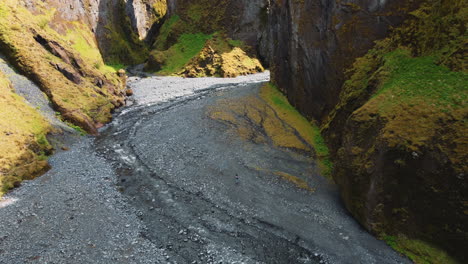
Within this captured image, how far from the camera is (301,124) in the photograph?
77.8ft

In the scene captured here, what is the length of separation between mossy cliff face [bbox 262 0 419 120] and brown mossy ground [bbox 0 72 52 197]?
19216 mm

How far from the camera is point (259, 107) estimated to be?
27766 mm

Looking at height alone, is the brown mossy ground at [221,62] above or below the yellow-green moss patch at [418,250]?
above

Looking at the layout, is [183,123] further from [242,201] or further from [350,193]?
[350,193]

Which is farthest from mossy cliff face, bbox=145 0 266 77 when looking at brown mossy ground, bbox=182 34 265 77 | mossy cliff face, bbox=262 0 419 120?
mossy cliff face, bbox=262 0 419 120

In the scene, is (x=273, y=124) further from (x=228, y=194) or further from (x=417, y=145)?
(x=417, y=145)

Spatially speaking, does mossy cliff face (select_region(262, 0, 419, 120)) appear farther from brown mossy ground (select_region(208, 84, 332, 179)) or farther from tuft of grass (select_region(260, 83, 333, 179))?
brown mossy ground (select_region(208, 84, 332, 179))

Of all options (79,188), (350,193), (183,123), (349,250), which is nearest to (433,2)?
(350,193)

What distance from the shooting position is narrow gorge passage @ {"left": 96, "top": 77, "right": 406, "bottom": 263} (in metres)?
12.4

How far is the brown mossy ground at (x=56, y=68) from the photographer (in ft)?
84.1

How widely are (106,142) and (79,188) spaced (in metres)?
7.34

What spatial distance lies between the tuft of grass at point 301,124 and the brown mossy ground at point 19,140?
17271mm

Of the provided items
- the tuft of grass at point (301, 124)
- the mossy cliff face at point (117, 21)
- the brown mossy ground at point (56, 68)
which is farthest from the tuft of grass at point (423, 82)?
the mossy cliff face at point (117, 21)

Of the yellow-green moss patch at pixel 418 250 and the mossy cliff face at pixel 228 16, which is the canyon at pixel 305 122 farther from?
A: the mossy cliff face at pixel 228 16
